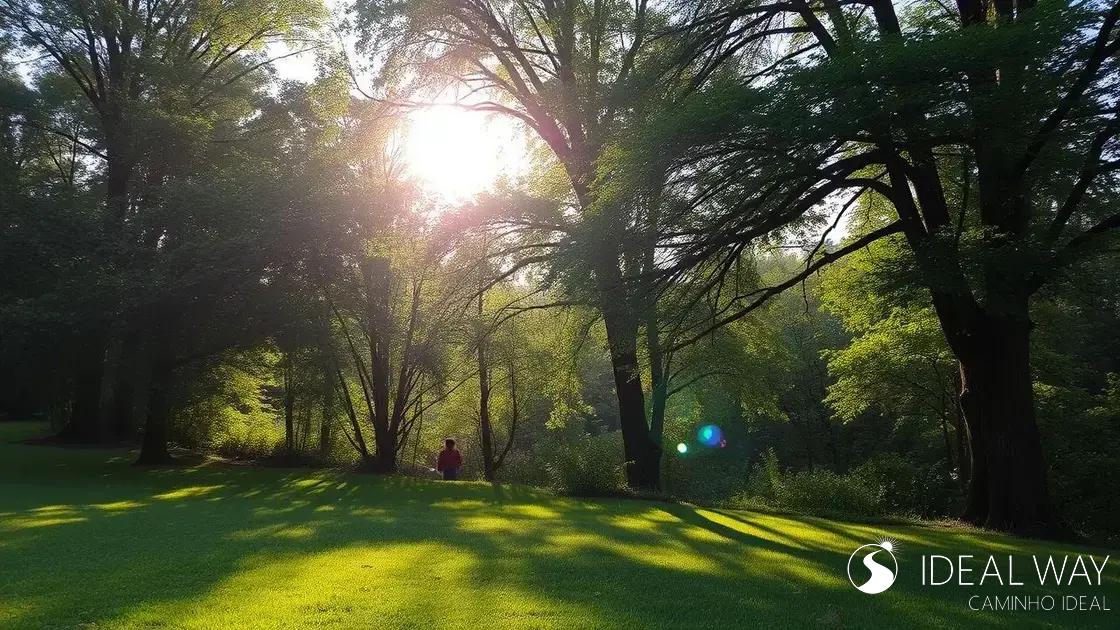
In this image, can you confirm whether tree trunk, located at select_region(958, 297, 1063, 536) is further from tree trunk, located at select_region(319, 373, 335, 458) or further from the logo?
tree trunk, located at select_region(319, 373, 335, 458)

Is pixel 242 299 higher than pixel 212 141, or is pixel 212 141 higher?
pixel 212 141

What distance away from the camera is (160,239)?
17.2 metres

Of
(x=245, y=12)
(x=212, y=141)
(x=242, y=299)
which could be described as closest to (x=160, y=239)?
(x=242, y=299)

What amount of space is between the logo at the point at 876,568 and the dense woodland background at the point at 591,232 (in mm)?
3200

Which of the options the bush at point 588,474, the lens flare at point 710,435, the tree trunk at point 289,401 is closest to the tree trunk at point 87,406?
the tree trunk at point 289,401

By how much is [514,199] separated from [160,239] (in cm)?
1020

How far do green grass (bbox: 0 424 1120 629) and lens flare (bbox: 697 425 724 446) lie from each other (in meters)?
28.7

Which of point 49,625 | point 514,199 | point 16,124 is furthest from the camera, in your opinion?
point 16,124

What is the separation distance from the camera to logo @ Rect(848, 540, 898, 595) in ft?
19.3

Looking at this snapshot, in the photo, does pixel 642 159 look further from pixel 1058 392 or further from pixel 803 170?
pixel 1058 392

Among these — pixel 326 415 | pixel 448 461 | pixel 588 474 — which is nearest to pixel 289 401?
pixel 326 415

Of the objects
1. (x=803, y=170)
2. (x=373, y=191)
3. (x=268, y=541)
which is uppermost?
(x=373, y=191)

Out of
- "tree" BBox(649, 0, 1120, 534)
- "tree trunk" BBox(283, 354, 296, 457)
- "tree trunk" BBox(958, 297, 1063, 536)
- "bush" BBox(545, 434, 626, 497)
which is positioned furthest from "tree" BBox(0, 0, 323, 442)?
"tree trunk" BBox(958, 297, 1063, 536)

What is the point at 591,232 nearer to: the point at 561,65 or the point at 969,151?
the point at 969,151
